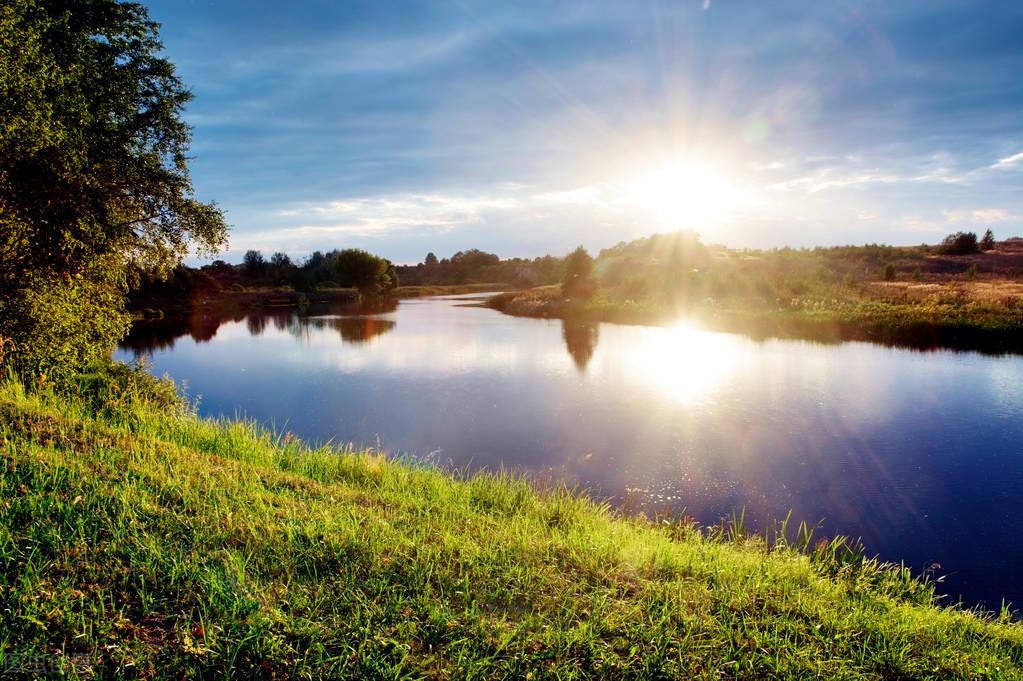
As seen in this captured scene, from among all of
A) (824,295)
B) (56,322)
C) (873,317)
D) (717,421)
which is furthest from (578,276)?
(56,322)

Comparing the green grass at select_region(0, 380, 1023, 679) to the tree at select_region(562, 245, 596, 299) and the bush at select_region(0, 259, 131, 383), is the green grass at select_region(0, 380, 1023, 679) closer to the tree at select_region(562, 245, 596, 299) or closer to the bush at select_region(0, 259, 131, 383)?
the bush at select_region(0, 259, 131, 383)

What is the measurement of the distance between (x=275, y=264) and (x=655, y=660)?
455ft

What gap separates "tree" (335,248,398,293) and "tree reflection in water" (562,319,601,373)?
52020mm

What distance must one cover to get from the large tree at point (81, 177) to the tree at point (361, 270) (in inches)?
2847

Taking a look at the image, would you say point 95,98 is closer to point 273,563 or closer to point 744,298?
point 273,563

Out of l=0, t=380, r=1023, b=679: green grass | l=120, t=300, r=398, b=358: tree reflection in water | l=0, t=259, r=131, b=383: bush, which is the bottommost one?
l=0, t=380, r=1023, b=679: green grass

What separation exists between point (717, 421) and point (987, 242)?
73.4m

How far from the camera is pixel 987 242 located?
6312 centimetres

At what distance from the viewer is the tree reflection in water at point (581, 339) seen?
2641cm

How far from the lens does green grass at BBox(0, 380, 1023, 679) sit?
3.72m

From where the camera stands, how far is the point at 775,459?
40.9 feet

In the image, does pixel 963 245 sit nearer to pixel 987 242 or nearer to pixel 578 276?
pixel 987 242

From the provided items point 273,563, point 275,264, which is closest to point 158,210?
point 273,563

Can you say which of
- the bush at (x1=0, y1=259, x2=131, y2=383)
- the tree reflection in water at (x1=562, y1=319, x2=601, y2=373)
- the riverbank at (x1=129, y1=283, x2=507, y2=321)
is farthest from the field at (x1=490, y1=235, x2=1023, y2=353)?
the bush at (x1=0, y1=259, x2=131, y2=383)
